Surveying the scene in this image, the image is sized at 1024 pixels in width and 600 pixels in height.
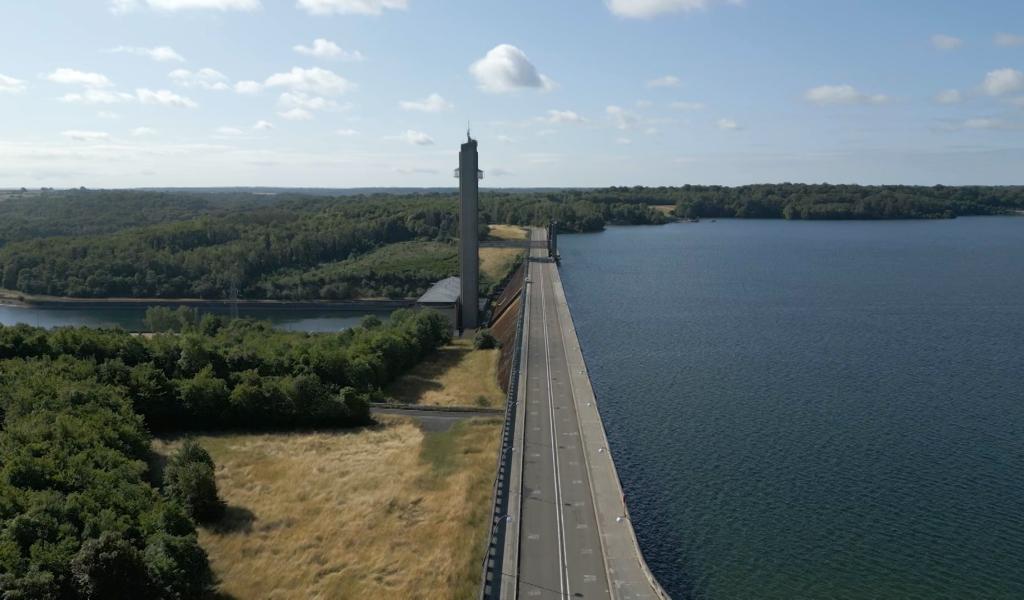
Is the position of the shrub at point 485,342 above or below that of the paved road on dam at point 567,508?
below

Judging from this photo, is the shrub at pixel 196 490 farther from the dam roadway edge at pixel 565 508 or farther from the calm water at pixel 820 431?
the calm water at pixel 820 431

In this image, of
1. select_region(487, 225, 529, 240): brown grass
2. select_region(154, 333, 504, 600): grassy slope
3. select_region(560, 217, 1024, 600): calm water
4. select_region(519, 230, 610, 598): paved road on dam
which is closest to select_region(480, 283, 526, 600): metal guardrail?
select_region(519, 230, 610, 598): paved road on dam

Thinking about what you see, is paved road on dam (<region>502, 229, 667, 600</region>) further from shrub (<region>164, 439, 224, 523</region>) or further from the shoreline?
the shoreline

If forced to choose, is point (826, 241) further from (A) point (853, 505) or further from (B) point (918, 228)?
(A) point (853, 505)

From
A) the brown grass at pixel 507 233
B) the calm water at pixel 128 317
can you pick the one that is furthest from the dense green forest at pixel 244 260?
the brown grass at pixel 507 233

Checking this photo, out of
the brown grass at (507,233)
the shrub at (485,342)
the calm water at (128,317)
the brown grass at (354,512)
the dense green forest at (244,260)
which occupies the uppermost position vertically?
the brown grass at (507,233)

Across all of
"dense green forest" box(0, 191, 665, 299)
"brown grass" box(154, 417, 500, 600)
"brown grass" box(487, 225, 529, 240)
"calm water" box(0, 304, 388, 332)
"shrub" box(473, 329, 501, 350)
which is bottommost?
"calm water" box(0, 304, 388, 332)

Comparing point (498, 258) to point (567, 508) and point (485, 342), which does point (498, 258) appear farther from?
point (567, 508)
